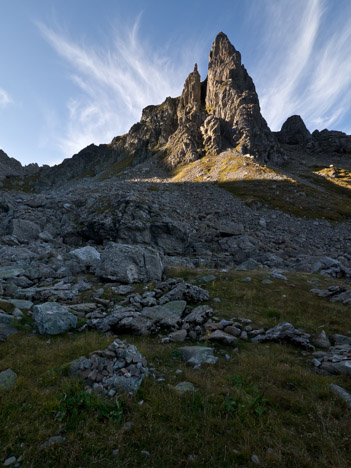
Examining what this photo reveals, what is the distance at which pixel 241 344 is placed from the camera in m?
8.81

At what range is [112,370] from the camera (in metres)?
6.35

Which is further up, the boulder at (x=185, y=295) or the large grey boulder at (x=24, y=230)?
the large grey boulder at (x=24, y=230)

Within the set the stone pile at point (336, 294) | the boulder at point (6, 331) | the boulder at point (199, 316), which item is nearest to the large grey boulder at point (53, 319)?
the boulder at point (6, 331)

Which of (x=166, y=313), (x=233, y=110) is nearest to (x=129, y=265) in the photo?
(x=166, y=313)

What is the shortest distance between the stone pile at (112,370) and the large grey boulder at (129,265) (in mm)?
7874

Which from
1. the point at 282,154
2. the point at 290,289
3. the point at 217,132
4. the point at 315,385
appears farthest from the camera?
the point at 282,154

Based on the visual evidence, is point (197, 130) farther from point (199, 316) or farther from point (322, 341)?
point (322, 341)

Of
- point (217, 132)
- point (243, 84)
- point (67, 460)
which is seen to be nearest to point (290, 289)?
A: point (67, 460)

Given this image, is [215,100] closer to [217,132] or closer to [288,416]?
[217,132]

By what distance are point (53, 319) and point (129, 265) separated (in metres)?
6.65

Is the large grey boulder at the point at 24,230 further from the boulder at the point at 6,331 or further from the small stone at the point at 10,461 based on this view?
the small stone at the point at 10,461

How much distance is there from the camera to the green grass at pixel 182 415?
417 cm

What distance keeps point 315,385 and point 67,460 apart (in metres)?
6.08

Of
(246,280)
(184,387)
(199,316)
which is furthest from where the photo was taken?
(246,280)
